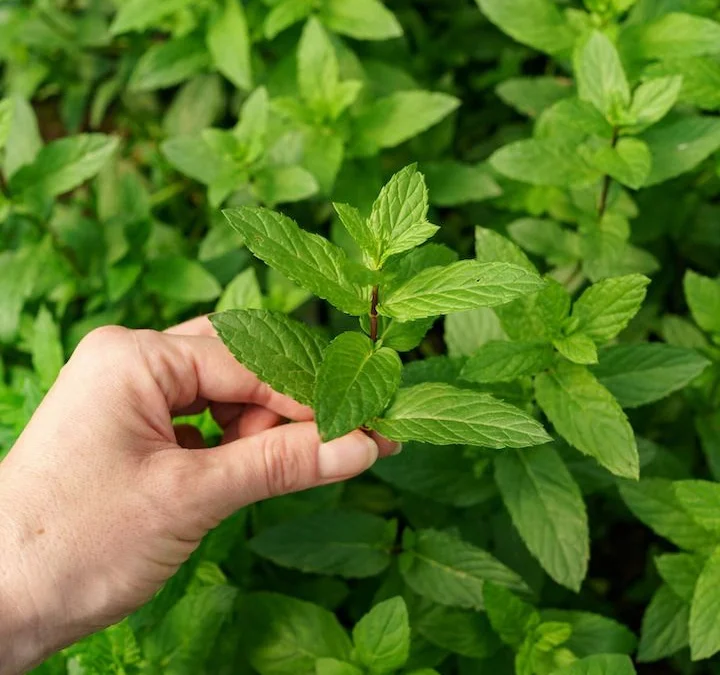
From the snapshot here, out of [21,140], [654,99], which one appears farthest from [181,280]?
[654,99]

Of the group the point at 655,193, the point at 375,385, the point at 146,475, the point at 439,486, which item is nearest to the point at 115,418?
the point at 146,475

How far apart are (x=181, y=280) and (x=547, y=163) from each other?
47.7 inches

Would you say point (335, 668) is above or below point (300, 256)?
below

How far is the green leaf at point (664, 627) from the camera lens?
6.59 feet

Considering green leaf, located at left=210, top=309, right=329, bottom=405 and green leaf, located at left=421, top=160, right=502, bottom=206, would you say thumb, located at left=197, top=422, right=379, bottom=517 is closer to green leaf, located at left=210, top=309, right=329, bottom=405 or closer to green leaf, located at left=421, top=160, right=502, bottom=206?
green leaf, located at left=210, top=309, right=329, bottom=405

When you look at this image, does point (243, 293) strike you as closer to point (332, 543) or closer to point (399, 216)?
point (332, 543)

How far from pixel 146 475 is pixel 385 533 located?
2.73ft

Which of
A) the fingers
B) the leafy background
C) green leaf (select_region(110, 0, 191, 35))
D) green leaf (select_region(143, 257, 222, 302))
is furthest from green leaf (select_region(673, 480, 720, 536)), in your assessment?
green leaf (select_region(110, 0, 191, 35))

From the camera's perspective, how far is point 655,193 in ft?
8.53

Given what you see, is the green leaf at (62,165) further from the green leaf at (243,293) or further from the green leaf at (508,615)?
the green leaf at (508,615)

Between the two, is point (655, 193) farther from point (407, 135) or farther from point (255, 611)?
point (255, 611)

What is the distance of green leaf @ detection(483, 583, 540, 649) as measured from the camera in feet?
6.06

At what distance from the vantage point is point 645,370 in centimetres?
184

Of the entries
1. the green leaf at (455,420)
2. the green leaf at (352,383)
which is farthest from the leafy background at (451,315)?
the green leaf at (352,383)
